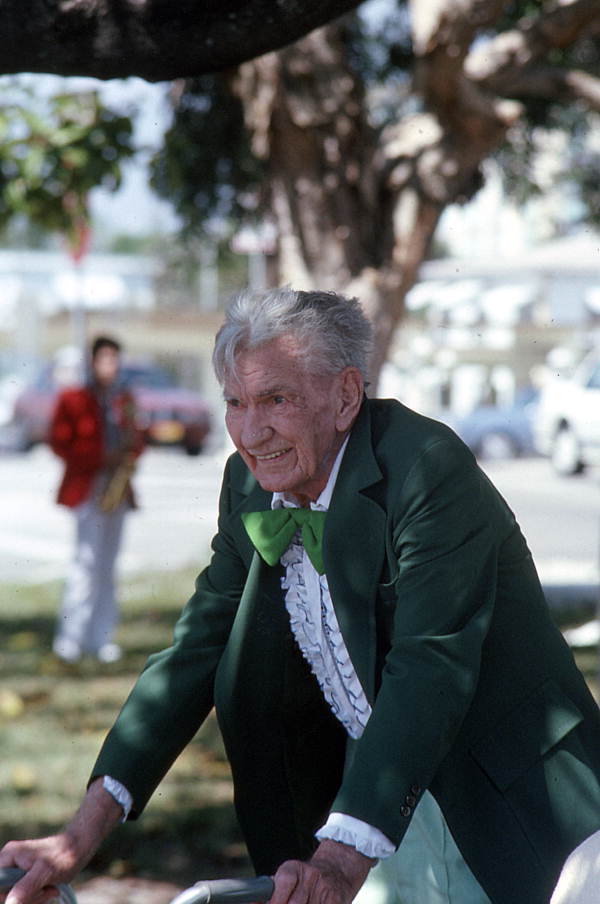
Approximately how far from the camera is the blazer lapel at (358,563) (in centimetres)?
225

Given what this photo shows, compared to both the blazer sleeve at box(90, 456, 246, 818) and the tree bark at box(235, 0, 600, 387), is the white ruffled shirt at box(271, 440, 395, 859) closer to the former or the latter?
the blazer sleeve at box(90, 456, 246, 818)

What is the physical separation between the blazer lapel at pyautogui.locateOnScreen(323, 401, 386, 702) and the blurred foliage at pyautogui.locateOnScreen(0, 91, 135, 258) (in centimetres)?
422

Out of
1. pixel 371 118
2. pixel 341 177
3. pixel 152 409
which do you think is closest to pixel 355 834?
pixel 341 177

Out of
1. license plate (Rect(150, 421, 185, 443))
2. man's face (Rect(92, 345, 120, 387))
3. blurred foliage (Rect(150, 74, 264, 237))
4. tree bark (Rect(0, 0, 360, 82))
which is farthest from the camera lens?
license plate (Rect(150, 421, 185, 443))

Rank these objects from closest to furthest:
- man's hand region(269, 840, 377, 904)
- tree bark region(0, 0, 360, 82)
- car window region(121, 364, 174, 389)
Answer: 1. man's hand region(269, 840, 377, 904)
2. tree bark region(0, 0, 360, 82)
3. car window region(121, 364, 174, 389)

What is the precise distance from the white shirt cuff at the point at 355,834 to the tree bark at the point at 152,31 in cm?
146

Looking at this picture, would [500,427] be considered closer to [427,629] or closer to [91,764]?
[91,764]

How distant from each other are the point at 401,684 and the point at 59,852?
2.14ft

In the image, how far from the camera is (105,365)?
8.14 metres

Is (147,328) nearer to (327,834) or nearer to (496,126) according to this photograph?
(496,126)

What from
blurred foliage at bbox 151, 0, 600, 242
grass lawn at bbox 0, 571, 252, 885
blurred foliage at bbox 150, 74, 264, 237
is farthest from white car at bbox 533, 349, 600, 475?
grass lawn at bbox 0, 571, 252, 885

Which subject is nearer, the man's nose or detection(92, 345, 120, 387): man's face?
the man's nose

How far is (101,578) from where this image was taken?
821 cm

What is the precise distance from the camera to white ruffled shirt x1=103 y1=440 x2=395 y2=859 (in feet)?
7.64
